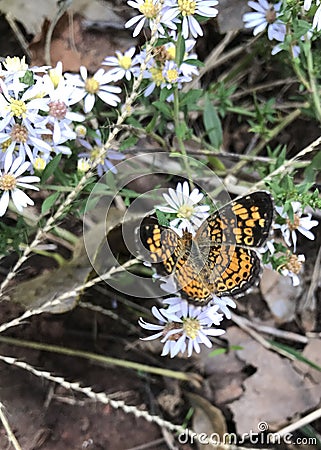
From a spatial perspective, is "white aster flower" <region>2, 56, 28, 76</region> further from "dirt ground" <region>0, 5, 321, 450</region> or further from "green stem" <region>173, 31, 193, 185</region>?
"dirt ground" <region>0, 5, 321, 450</region>

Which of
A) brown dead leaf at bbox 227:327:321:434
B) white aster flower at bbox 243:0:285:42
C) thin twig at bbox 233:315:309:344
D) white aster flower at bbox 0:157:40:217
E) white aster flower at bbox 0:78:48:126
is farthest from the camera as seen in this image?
thin twig at bbox 233:315:309:344

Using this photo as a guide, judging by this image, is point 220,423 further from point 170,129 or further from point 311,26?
point 311,26

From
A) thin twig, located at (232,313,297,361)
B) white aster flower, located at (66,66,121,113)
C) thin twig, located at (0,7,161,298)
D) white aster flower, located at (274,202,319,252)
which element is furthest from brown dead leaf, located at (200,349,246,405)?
white aster flower, located at (66,66,121,113)

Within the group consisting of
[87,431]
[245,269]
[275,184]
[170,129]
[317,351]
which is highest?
[170,129]

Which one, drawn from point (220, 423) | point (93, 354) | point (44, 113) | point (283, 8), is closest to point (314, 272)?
point (220, 423)

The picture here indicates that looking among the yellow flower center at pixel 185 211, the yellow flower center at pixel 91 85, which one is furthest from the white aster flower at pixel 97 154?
the yellow flower center at pixel 185 211

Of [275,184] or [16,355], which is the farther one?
[16,355]
